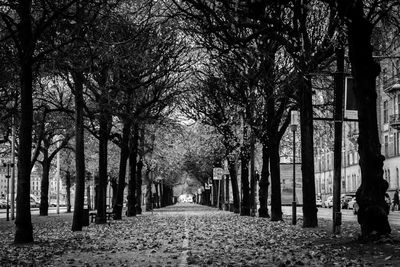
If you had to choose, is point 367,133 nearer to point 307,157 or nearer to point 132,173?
point 307,157

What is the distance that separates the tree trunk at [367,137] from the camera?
44.4 feet

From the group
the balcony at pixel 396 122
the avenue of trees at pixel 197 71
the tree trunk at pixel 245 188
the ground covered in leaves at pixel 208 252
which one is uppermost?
the balcony at pixel 396 122

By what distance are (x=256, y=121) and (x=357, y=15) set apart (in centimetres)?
1801

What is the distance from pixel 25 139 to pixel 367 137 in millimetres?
8503

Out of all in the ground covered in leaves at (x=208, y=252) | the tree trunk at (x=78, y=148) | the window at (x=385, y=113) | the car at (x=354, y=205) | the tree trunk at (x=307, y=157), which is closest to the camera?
the ground covered in leaves at (x=208, y=252)

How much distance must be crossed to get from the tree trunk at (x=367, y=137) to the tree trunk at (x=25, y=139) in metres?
7.99

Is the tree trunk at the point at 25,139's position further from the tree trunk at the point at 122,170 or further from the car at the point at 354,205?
the car at the point at 354,205

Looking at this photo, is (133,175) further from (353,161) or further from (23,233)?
(353,161)

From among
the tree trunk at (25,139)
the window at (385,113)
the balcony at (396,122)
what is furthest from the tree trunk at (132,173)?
the window at (385,113)

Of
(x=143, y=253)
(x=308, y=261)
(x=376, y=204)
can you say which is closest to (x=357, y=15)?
(x=376, y=204)

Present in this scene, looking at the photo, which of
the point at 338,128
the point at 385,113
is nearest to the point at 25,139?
the point at 338,128

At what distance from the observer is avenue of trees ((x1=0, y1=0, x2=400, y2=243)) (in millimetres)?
13883

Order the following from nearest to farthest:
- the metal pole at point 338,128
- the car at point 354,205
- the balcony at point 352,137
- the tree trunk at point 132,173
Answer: the metal pole at point 338,128 < the tree trunk at point 132,173 < the balcony at point 352,137 < the car at point 354,205

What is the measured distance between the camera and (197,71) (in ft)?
110
